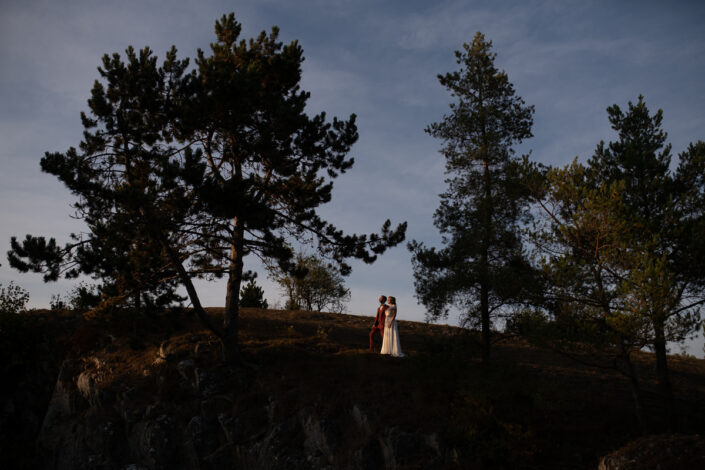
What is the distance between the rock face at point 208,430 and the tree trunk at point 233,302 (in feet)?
2.34

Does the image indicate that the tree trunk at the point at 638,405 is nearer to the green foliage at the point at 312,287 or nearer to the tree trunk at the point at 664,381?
the tree trunk at the point at 664,381

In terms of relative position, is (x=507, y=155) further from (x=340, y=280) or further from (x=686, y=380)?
(x=340, y=280)

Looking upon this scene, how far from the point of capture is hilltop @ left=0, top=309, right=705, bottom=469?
13133mm

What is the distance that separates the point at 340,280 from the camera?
38500 millimetres

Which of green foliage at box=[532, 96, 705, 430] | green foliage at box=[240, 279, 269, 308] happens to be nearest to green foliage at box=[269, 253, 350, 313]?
green foliage at box=[240, 279, 269, 308]

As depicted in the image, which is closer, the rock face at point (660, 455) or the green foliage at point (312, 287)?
the rock face at point (660, 455)

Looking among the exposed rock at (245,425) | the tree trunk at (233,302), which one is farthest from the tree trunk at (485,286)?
Result: the tree trunk at (233,302)

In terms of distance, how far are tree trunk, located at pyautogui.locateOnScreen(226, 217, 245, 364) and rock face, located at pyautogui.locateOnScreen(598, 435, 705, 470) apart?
1241 cm

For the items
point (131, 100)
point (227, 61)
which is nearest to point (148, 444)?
point (131, 100)

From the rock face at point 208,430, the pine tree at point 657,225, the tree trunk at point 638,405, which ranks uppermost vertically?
the pine tree at point 657,225

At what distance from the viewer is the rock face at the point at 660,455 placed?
35.4 ft

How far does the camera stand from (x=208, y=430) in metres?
15.6

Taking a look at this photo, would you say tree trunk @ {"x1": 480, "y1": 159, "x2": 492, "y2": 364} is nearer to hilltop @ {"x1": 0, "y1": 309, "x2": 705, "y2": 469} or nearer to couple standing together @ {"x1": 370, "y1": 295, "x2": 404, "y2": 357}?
hilltop @ {"x1": 0, "y1": 309, "x2": 705, "y2": 469}

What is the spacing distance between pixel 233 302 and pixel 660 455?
46.5 feet
